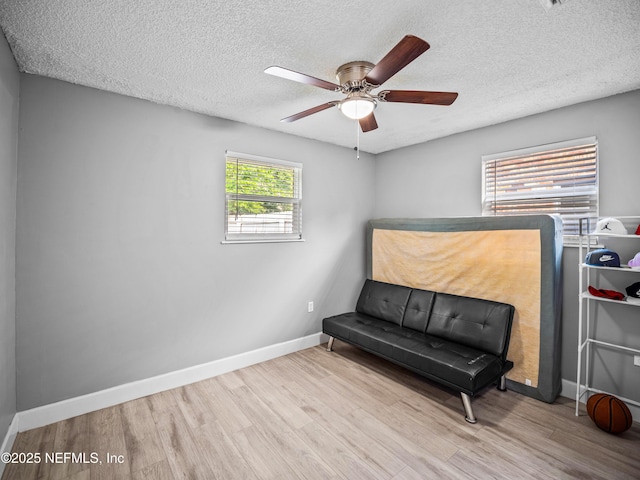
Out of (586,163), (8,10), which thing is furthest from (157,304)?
(586,163)

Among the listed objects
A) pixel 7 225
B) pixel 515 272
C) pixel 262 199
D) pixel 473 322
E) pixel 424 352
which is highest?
pixel 262 199

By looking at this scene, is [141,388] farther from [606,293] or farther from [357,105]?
[606,293]

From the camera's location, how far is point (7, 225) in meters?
1.91

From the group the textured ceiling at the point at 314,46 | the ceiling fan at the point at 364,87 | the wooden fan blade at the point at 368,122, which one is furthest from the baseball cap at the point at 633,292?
the wooden fan blade at the point at 368,122

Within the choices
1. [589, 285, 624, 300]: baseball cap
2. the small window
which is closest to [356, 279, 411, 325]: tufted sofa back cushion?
the small window

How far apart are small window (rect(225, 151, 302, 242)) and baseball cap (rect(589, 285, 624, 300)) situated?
8.92 ft

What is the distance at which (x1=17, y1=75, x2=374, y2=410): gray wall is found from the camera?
216 centimetres

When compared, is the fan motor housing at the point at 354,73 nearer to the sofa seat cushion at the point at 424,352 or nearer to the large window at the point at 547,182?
the large window at the point at 547,182

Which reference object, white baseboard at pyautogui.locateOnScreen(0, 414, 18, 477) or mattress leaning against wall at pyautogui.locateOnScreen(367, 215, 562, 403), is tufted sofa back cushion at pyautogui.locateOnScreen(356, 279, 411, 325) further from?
white baseboard at pyautogui.locateOnScreen(0, 414, 18, 477)

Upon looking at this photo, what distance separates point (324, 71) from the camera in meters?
2.10

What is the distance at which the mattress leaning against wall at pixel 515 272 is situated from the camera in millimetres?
2512

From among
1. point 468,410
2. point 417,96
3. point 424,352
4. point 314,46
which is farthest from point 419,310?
point 314,46

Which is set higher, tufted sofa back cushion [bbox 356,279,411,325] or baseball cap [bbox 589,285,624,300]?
baseball cap [bbox 589,285,624,300]

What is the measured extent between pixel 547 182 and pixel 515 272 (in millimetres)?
934
